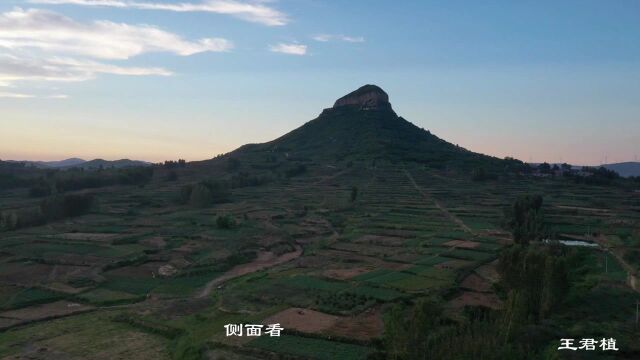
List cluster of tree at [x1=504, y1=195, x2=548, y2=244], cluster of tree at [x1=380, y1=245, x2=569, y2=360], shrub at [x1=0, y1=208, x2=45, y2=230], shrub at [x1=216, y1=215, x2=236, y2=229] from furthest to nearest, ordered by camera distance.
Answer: shrub at [x1=0, y1=208, x2=45, y2=230] → shrub at [x1=216, y1=215, x2=236, y2=229] → cluster of tree at [x1=504, y1=195, x2=548, y2=244] → cluster of tree at [x1=380, y1=245, x2=569, y2=360]

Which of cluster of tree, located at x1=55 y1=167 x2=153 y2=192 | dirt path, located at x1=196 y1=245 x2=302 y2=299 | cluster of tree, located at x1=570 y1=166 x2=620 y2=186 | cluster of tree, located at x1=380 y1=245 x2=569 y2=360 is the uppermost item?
cluster of tree, located at x1=570 y1=166 x2=620 y2=186

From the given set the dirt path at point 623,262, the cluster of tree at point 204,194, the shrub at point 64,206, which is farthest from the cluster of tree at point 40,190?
the dirt path at point 623,262

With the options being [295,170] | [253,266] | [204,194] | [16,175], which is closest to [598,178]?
[295,170]

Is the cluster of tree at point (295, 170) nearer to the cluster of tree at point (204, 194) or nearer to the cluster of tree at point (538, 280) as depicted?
the cluster of tree at point (204, 194)

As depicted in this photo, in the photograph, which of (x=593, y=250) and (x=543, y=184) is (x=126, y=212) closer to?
(x=593, y=250)

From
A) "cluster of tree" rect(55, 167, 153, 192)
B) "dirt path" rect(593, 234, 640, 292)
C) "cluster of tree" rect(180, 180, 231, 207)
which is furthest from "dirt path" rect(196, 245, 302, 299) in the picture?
"cluster of tree" rect(55, 167, 153, 192)

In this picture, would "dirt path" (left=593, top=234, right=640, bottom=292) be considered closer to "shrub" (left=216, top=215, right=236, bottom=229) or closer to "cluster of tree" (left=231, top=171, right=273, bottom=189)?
"shrub" (left=216, top=215, right=236, bottom=229)
